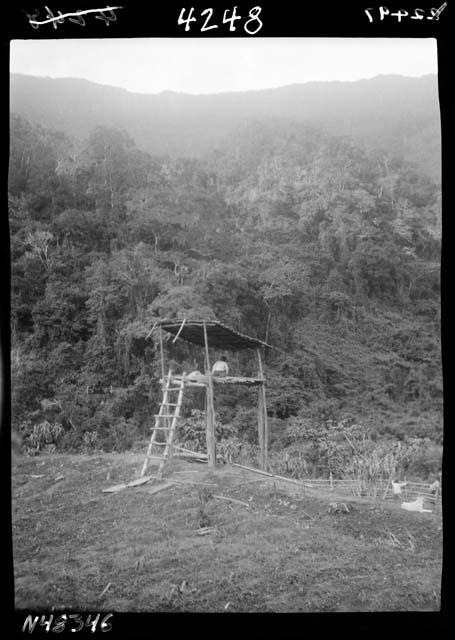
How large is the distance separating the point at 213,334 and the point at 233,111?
259 cm

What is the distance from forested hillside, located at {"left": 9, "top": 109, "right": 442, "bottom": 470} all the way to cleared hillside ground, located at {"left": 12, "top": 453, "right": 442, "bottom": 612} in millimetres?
638

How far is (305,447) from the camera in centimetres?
561

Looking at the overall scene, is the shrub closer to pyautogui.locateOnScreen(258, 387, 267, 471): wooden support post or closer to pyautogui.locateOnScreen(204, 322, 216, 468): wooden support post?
pyautogui.locateOnScreen(204, 322, 216, 468): wooden support post

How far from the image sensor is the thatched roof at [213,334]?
226 inches

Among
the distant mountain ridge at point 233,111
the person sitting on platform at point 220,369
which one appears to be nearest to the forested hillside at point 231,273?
the distant mountain ridge at point 233,111

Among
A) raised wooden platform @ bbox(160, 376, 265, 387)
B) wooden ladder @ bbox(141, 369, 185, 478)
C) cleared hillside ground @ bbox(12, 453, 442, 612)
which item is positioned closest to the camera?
cleared hillside ground @ bbox(12, 453, 442, 612)

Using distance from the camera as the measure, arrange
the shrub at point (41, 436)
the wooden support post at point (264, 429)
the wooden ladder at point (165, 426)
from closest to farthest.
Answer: the shrub at point (41, 436) → the wooden ladder at point (165, 426) → the wooden support post at point (264, 429)
